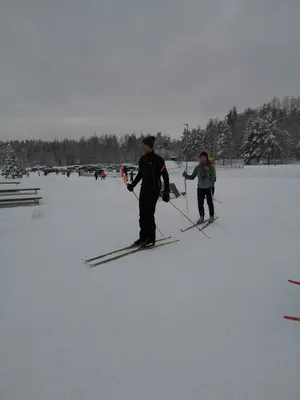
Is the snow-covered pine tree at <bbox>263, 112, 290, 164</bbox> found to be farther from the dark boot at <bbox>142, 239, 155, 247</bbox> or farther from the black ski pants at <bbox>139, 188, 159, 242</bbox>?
the dark boot at <bbox>142, 239, 155, 247</bbox>

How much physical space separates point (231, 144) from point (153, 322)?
6571 centimetres

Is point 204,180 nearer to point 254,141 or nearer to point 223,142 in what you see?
point 254,141

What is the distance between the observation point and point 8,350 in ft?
7.80

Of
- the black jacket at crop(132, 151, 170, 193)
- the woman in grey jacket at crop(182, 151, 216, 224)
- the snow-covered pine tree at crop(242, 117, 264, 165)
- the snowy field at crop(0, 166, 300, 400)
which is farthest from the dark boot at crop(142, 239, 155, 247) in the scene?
the snow-covered pine tree at crop(242, 117, 264, 165)

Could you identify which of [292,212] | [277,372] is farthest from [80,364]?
[292,212]

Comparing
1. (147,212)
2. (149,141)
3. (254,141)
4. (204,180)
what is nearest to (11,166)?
(254,141)

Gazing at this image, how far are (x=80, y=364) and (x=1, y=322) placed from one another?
3.78ft

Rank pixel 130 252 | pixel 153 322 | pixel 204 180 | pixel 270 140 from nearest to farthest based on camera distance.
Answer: pixel 153 322, pixel 130 252, pixel 204 180, pixel 270 140

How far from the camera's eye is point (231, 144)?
2511 inches

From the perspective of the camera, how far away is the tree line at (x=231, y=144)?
5028 cm

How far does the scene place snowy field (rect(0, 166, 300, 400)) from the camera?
201cm

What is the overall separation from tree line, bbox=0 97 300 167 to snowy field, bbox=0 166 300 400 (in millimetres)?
6811

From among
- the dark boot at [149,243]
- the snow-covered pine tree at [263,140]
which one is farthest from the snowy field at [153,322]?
the snow-covered pine tree at [263,140]

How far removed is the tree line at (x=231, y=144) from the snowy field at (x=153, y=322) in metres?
6.81
